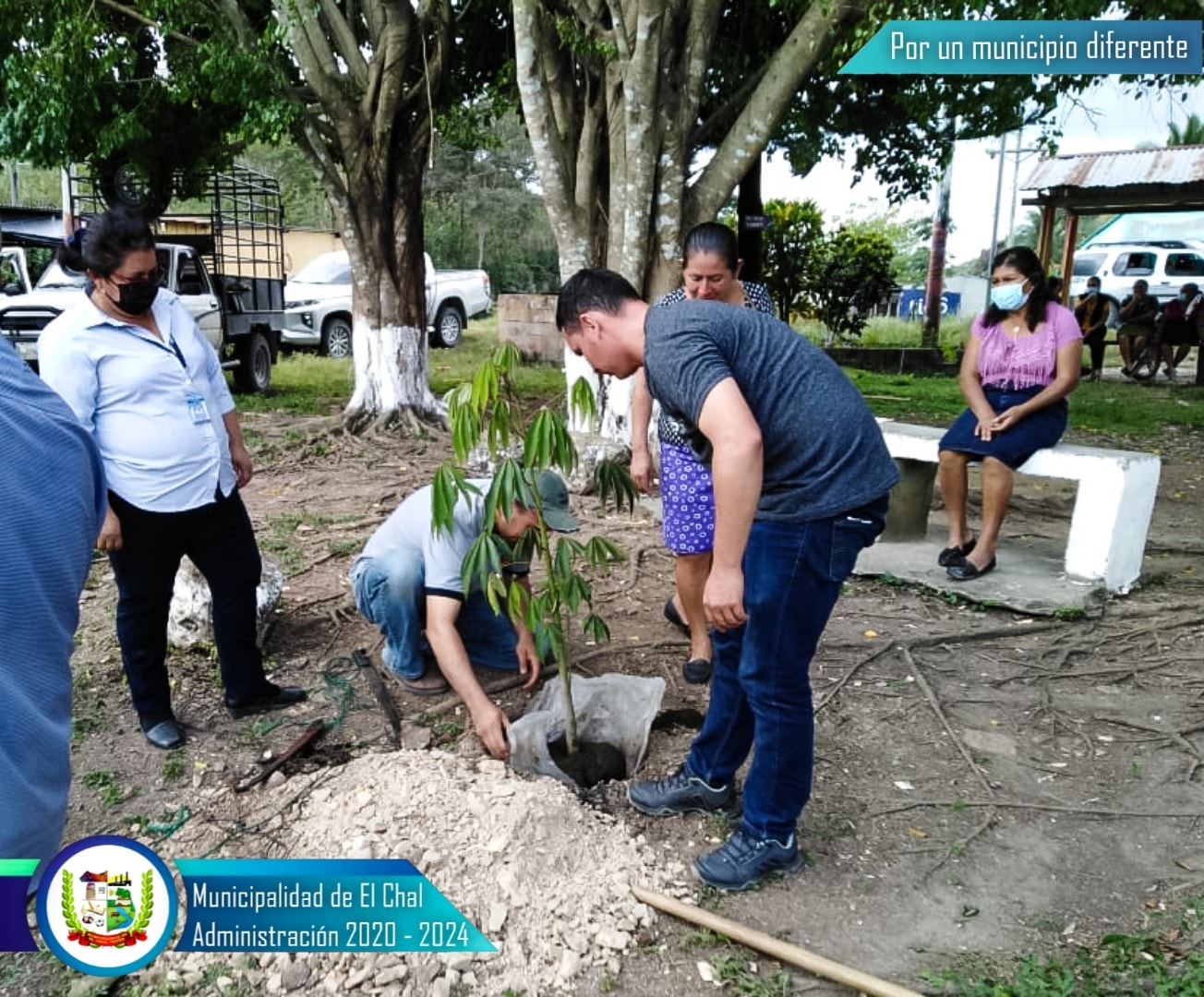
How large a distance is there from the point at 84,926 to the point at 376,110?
726cm

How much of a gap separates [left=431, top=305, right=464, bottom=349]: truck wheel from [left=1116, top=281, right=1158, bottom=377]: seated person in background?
34.2 feet

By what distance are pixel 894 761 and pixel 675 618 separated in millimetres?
1307

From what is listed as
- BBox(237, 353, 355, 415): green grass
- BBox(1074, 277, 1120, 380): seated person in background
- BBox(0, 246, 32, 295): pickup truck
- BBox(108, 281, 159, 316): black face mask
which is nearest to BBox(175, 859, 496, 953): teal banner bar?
BBox(108, 281, 159, 316): black face mask

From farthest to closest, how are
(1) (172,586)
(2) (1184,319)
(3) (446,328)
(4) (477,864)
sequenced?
(3) (446,328) < (2) (1184,319) < (1) (172,586) < (4) (477,864)

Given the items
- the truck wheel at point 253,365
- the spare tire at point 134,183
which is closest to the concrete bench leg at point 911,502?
the truck wheel at point 253,365

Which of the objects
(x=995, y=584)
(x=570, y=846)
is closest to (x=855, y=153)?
(x=995, y=584)

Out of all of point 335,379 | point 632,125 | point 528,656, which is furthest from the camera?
point 335,379

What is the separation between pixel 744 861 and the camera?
7.98 ft

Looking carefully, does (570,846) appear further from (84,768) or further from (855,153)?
(855,153)

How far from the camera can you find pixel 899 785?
2984 mm

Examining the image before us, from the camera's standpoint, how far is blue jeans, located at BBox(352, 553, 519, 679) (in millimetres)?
3287

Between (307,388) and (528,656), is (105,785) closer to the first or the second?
(528,656)

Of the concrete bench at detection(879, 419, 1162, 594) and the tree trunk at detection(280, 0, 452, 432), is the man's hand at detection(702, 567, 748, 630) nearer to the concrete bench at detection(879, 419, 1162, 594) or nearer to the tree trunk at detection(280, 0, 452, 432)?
the concrete bench at detection(879, 419, 1162, 594)

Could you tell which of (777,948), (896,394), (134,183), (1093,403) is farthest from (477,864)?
(134,183)
